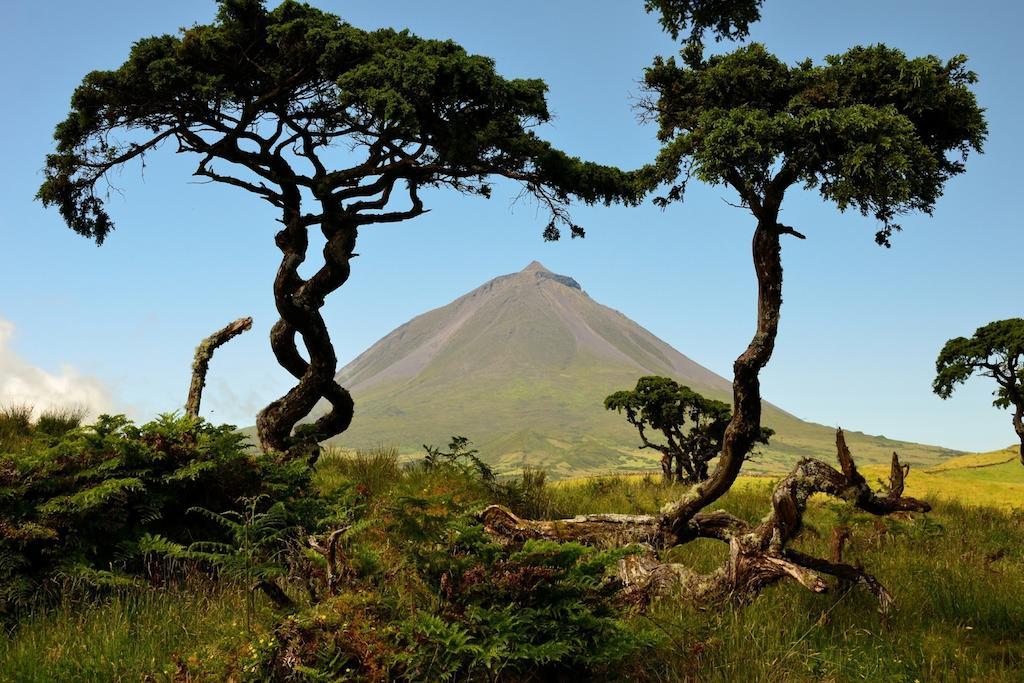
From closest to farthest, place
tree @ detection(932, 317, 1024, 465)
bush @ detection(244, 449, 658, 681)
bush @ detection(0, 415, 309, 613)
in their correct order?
bush @ detection(244, 449, 658, 681)
bush @ detection(0, 415, 309, 613)
tree @ detection(932, 317, 1024, 465)

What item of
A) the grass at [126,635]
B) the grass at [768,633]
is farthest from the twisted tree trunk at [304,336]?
the grass at [768,633]

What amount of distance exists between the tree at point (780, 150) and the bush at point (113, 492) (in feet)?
8.86

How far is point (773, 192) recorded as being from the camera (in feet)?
30.7

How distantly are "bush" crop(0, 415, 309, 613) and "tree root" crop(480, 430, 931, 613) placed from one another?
2653mm

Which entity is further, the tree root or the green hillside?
the green hillside

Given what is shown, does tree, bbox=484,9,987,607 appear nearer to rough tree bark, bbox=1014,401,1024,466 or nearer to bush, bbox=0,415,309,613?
bush, bbox=0,415,309,613

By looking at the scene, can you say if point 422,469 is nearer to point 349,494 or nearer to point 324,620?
point 349,494

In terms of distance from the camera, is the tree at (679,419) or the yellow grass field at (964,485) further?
the tree at (679,419)

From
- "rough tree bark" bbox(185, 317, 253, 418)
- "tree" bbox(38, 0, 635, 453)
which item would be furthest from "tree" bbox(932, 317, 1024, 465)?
"rough tree bark" bbox(185, 317, 253, 418)

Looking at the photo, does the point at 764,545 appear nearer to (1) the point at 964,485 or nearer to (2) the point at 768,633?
(2) the point at 768,633

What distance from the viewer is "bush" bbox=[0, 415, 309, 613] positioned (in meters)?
5.52

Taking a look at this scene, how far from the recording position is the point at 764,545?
19.7 feet

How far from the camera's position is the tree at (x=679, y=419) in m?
23.6

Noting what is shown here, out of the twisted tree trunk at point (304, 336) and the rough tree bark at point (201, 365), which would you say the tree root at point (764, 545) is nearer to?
the twisted tree trunk at point (304, 336)
